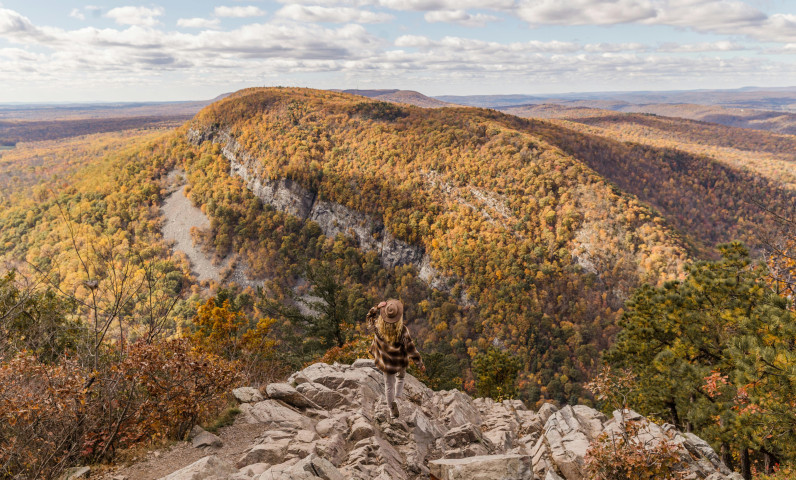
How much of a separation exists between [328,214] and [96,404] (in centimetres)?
11967

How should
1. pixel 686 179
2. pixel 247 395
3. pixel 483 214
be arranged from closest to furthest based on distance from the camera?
pixel 247 395, pixel 483 214, pixel 686 179

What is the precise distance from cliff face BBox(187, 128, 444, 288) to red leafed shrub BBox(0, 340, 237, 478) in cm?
9174

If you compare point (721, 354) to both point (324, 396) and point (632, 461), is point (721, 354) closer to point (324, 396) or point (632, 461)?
point (632, 461)

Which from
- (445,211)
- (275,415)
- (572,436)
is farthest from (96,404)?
(445,211)

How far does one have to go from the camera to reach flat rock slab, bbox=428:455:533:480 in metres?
7.15

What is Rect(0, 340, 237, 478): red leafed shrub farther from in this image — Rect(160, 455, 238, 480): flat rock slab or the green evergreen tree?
the green evergreen tree

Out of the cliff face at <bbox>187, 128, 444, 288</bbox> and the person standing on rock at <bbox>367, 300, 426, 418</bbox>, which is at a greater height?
the person standing on rock at <bbox>367, 300, 426, 418</bbox>

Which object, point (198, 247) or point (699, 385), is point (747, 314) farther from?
point (198, 247)

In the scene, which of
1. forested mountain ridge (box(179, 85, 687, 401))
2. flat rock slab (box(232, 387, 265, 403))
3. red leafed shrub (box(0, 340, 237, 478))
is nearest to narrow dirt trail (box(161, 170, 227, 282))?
forested mountain ridge (box(179, 85, 687, 401))

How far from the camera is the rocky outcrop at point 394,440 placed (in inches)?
287

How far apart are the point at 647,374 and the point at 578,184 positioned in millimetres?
85809

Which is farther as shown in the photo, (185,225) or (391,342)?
(185,225)

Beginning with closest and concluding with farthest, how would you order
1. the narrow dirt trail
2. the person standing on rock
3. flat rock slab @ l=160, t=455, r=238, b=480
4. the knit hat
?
flat rock slab @ l=160, t=455, r=238, b=480, the knit hat, the person standing on rock, the narrow dirt trail

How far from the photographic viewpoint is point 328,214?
12575cm
